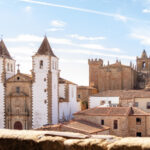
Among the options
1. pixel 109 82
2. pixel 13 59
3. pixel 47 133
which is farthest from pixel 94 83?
pixel 47 133

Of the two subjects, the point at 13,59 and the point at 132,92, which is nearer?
the point at 13,59

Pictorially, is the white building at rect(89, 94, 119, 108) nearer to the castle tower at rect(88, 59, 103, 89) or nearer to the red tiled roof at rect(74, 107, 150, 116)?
the red tiled roof at rect(74, 107, 150, 116)

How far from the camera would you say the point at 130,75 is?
61.3 metres

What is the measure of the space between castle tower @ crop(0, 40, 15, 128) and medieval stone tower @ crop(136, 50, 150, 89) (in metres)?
33.4

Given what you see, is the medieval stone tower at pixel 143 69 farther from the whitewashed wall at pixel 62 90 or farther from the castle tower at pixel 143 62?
the whitewashed wall at pixel 62 90

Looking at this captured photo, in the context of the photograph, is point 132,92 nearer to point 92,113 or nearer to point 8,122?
point 92,113

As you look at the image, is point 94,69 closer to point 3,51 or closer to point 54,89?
point 54,89

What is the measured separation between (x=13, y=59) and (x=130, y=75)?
27823 millimetres

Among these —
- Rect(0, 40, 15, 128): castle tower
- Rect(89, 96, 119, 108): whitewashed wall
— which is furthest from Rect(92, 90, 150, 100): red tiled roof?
Rect(0, 40, 15, 128): castle tower

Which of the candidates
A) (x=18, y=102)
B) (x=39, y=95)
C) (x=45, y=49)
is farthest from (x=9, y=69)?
(x=39, y=95)

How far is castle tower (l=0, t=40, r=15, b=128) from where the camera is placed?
3844 cm

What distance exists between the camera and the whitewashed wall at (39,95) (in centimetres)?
3694

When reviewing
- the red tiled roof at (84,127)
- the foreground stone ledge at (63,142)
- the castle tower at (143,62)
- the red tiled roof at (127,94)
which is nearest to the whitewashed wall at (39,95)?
the red tiled roof at (84,127)

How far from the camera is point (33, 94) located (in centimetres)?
A: 3784
